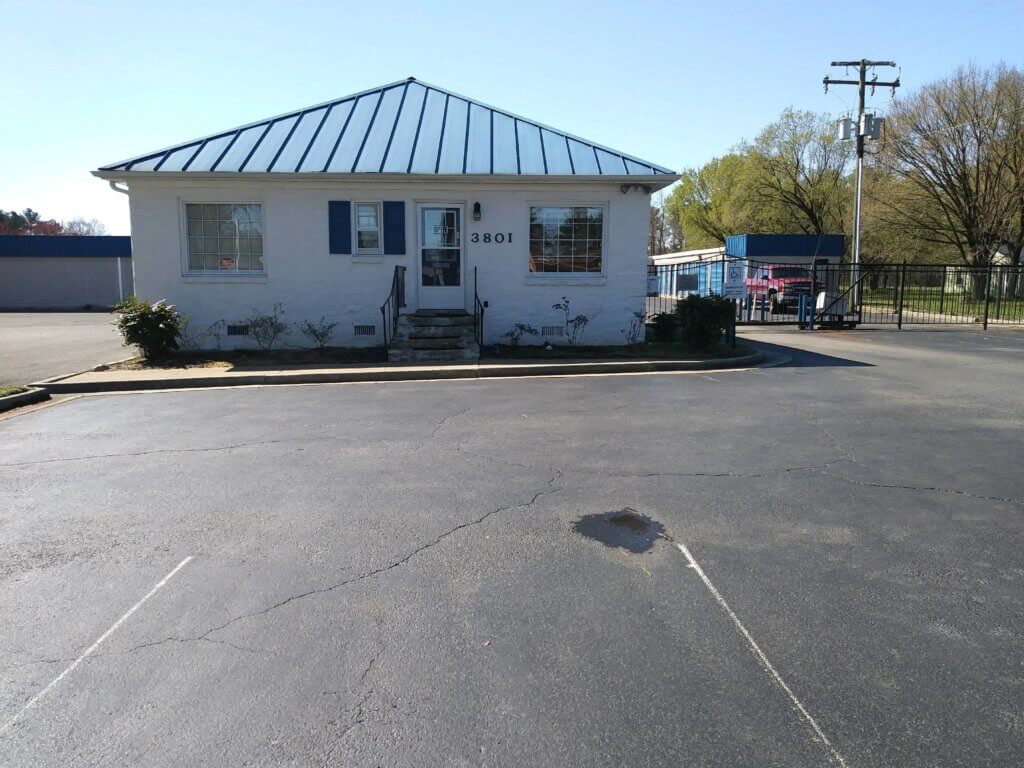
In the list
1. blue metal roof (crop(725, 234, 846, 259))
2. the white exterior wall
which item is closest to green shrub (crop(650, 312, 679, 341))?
the white exterior wall

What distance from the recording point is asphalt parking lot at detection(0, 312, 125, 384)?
1292cm

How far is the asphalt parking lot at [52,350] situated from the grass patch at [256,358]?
3.78ft

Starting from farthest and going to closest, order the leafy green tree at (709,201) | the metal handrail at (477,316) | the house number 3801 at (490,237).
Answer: the leafy green tree at (709,201) < the house number 3801 at (490,237) < the metal handrail at (477,316)

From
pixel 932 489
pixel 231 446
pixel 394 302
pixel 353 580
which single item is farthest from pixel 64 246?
pixel 932 489

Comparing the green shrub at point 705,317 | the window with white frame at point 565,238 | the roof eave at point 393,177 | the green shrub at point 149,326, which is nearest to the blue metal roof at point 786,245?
the window with white frame at point 565,238

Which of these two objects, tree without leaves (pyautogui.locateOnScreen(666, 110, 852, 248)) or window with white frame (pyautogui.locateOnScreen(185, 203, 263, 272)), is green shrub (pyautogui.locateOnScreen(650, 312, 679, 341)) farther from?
tree without leaves (pyautogui.locateOnScreen(666, 110, 852, 248))

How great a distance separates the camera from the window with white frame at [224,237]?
15141mm

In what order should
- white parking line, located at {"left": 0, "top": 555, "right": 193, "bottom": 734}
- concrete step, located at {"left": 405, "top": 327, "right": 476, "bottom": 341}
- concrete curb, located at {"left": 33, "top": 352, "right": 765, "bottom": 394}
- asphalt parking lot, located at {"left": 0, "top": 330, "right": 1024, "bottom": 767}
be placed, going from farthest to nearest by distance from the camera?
concrete step, located at {"left": 405, "top": 327, "right": 476, "bottom": 341}, concrete curb, located at {"left": 33, "top": 352, "right": 765, "bottom": 394}, white parking line, located at {"left": 0, "top": 555, "right": 193, "bottom": 734}, asphalt parking lot, located at {"left": 0, "top": 330, "right": 1024, "bottom": 767}

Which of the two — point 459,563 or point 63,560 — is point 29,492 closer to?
point 63,560

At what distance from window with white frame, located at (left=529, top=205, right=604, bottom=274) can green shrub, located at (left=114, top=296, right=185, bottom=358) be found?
734 centimetres

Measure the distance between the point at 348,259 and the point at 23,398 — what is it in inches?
260

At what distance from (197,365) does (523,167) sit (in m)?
7.61

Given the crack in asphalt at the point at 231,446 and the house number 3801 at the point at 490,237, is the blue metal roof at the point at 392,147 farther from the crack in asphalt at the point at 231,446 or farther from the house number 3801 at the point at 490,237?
the crack in asphalt at the point at 231,446

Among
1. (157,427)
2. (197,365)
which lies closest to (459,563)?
(157,427)
